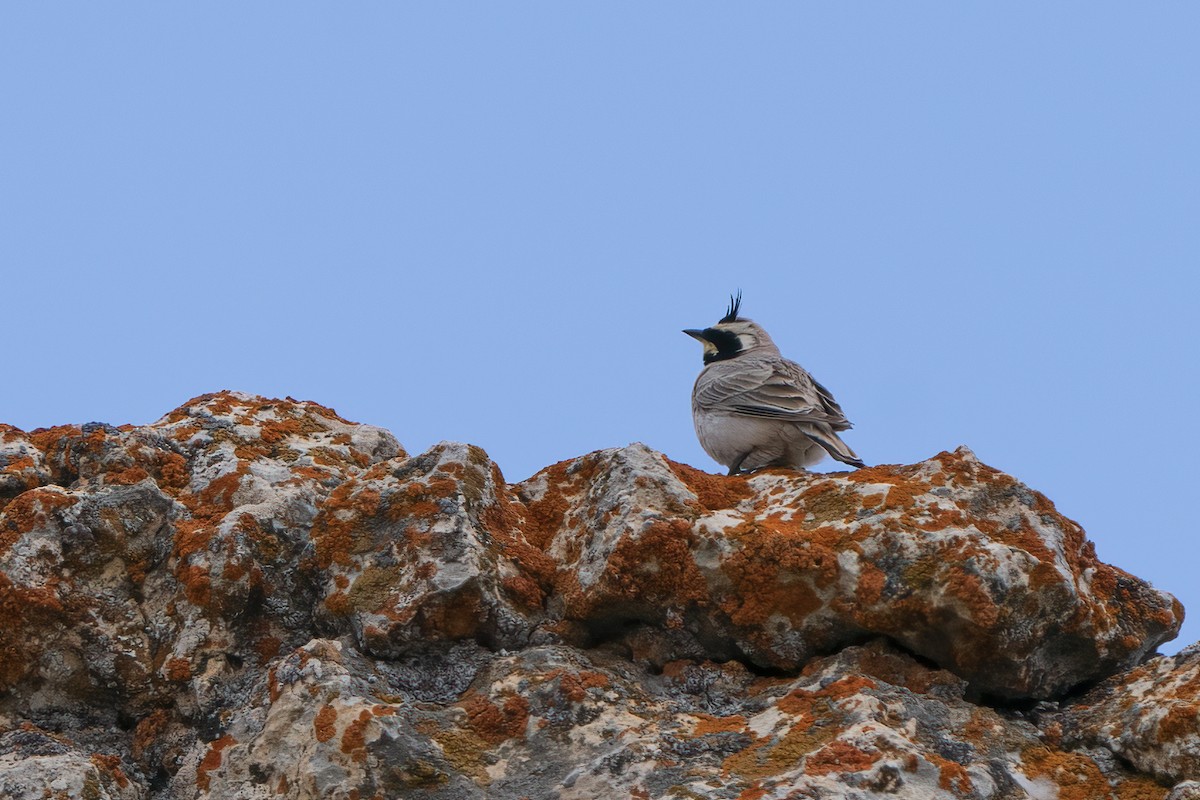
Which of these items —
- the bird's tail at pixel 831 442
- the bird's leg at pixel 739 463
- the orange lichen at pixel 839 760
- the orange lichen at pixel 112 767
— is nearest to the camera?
the orange lichen at pixel 839 760

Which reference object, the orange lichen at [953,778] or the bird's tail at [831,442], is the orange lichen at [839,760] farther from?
the bird's tail at [831,442]

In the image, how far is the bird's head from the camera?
1353 centimetres

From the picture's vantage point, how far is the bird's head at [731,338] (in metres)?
13.5

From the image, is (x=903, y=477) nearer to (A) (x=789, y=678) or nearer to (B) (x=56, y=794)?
(A) (x=789, y=678)

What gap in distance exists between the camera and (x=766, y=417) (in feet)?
34.9

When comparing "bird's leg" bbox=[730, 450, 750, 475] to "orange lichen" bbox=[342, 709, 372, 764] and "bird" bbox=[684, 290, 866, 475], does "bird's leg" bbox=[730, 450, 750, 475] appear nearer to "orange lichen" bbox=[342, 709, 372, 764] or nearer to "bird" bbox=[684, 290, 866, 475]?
"bird" bbox=[684, 290, 866, 475]

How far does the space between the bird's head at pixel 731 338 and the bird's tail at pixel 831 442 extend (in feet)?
9.67

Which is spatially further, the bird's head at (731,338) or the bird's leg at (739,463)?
the bird's head at (731,338)

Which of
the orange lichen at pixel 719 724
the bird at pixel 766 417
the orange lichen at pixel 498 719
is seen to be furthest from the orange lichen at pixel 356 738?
the bird at pixel 766 417

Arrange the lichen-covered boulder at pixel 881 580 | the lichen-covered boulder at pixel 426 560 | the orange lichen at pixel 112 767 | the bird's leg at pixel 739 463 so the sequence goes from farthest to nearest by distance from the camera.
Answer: the bird's leg at pixel 739 463, the lichen-covered boulder at pixel 426 560, the lichen-covered boulder at pixel 881 580, the orange lichen at pixel 112 767

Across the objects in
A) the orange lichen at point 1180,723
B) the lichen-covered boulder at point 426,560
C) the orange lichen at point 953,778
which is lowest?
the orange lichen at point 953,778

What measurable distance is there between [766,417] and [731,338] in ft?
10.1

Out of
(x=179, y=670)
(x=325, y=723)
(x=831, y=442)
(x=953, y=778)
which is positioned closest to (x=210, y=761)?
(x=179, y=670)

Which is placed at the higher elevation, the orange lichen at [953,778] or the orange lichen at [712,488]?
the orange lichen at [712,488]
